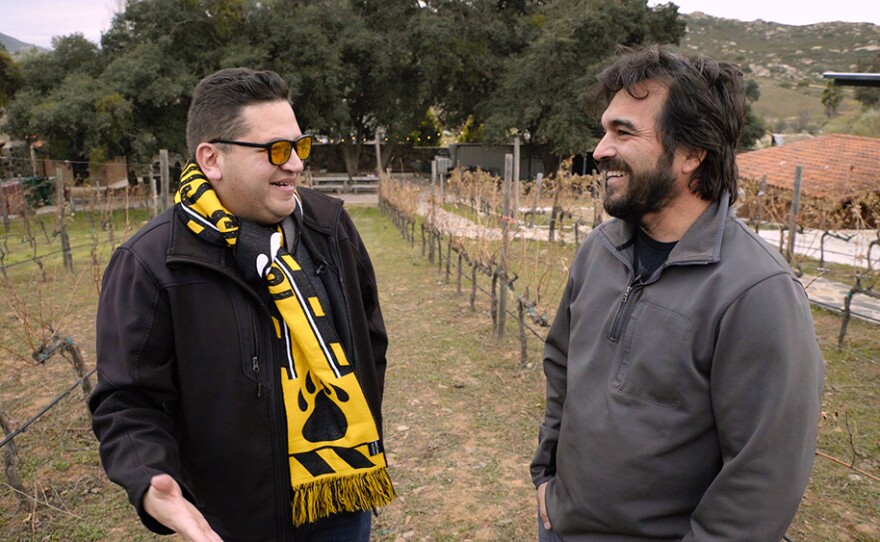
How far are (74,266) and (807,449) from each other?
39.8 feet

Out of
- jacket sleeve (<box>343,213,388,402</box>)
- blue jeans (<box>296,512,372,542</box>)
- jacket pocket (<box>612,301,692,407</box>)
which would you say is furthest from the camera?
jacket sleeve (<box>343,213,388,402</box>)

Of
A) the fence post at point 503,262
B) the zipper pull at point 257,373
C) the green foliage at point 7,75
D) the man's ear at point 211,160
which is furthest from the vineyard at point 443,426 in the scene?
the green foliage at point 7,75

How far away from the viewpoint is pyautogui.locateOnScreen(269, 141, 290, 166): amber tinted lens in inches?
62.6

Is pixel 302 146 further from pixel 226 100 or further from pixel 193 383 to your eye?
pixel 193 383

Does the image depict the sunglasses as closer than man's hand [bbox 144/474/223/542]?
No

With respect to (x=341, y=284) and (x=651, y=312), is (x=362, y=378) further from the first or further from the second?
(x=651, y=312)

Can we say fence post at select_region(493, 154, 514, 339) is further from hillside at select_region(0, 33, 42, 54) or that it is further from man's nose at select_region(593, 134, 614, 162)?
hillside at select_region(0, 33, 42, 54)

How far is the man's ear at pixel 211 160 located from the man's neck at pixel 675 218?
1133mm

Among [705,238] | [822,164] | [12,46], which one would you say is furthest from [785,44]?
[12,46]

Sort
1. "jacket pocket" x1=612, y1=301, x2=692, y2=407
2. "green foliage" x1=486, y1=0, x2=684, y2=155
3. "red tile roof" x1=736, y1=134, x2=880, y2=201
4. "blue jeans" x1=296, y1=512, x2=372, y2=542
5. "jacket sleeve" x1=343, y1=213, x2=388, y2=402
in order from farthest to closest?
"green foliage" x1=486, y1=0, x2=684, y2=155, "red tile roof" x1=736, y1=134, x2=880, y2=201, "jacket sleeve" x1=343, y1=213, x2=388, y2=402, "blue jeans" x1=296, y1=512, x2=372, y2=542, "jacket pocket" x1=612, y1=301, x2=692, y2=407

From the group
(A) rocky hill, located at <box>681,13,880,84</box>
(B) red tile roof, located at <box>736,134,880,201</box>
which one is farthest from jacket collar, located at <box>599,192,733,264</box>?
(A) rocky hill, located at <box>681,13,880,84</box>

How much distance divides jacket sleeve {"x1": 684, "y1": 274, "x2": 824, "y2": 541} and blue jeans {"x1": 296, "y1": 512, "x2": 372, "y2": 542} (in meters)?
1.03

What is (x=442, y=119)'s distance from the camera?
31.1 meters

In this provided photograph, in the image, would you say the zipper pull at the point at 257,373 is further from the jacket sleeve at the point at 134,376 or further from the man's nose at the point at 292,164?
the man's nose at the point at 292,164
